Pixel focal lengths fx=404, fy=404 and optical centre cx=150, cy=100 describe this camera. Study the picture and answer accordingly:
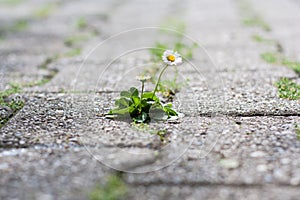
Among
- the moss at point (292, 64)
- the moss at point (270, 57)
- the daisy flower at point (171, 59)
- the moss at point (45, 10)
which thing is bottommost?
the daisy flower at point (171, 59)

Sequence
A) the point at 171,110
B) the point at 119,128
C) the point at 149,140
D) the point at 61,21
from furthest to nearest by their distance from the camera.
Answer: the point at 61,21
the point at 171,110
the point at 119,128
the point at 149,140

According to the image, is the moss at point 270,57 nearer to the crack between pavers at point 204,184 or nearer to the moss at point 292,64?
the moss at point 292,64

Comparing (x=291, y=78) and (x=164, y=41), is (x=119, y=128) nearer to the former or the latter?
(x=291, y=78)

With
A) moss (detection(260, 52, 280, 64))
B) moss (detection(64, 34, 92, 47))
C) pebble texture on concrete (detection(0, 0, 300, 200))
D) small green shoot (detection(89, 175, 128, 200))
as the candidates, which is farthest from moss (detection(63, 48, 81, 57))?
small green shoot (detection(89, 175, 128, 200))

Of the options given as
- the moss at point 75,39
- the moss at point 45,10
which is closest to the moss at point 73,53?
the moss at point 75,39

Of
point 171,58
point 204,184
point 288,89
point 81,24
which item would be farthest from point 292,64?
point 81,24

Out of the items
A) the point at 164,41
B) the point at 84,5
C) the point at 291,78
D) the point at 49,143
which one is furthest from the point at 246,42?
the point at 84,5
